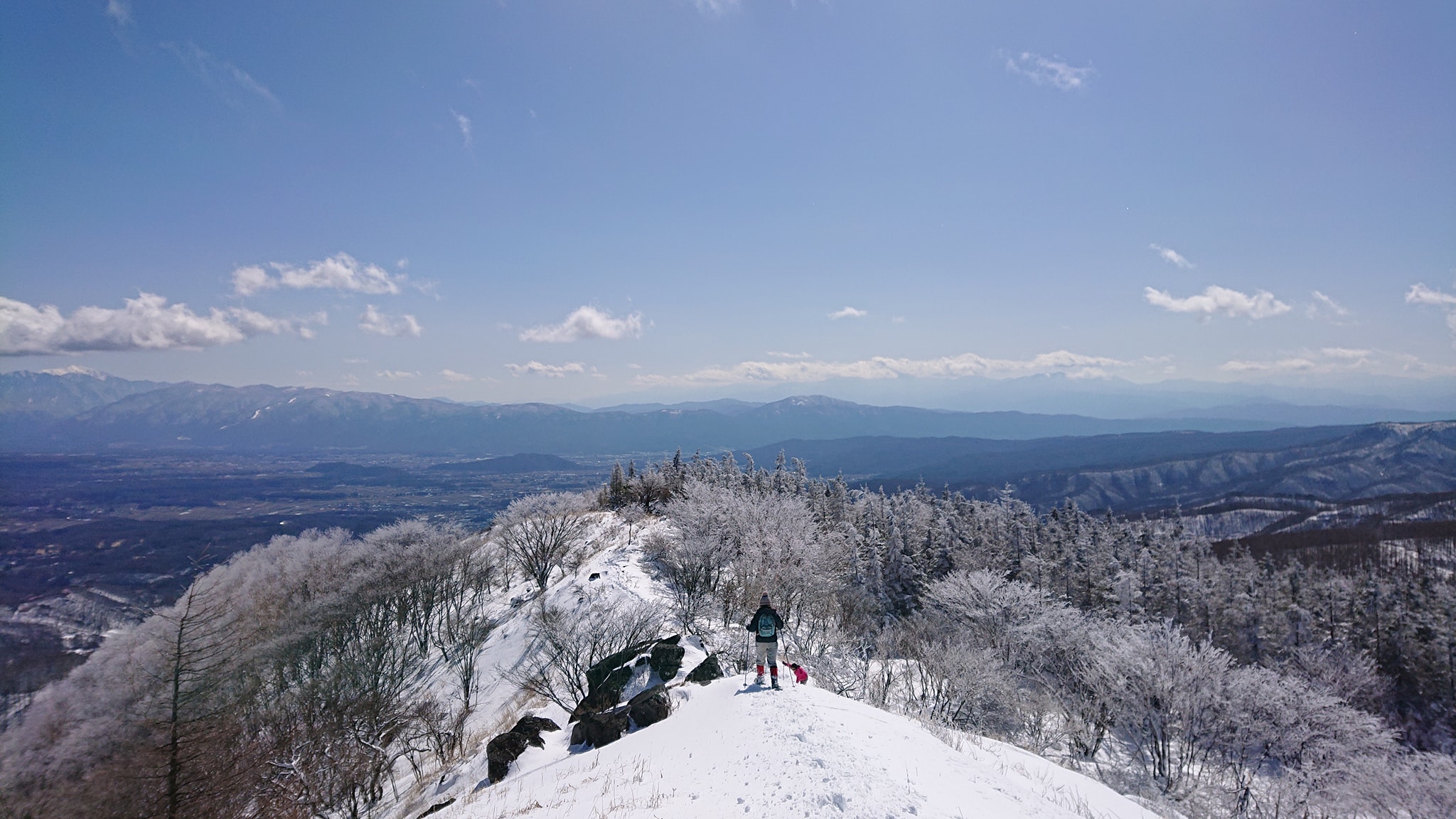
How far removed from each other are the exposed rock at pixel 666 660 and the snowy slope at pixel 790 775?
19.6 feet

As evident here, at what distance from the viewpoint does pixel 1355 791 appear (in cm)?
2842

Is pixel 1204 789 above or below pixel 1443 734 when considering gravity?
above

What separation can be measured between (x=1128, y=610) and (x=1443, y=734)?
3490 centimetres

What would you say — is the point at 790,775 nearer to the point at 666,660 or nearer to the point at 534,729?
the point at 534,729

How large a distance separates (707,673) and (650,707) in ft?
8.92

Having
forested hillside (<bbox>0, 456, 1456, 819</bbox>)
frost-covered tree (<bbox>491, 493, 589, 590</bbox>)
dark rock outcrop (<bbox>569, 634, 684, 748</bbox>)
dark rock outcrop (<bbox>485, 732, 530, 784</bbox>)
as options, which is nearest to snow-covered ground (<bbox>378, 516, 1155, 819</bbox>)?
dark rock outcrop (<bbox>485, 732, 530, 784</bbox>)

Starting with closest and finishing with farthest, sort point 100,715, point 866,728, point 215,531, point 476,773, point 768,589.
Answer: point 866,728 → point 476,773 → point 100,715 → point 768,589 → point 215,531

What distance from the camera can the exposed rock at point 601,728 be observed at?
15.7 meters

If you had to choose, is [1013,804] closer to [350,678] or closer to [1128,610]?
[350,678]

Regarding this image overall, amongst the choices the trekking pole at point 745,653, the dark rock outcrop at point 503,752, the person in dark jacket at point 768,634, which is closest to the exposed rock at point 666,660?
the trekking pole at point 745,653

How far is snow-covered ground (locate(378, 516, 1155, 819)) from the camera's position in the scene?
9.45m

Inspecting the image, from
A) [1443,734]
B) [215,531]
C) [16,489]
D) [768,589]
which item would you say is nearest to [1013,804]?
[768,589]

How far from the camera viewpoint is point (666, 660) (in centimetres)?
2173

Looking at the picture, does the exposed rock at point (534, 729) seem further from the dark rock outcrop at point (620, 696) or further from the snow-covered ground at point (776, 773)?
the dark rock outcrop at point (620, 696)
